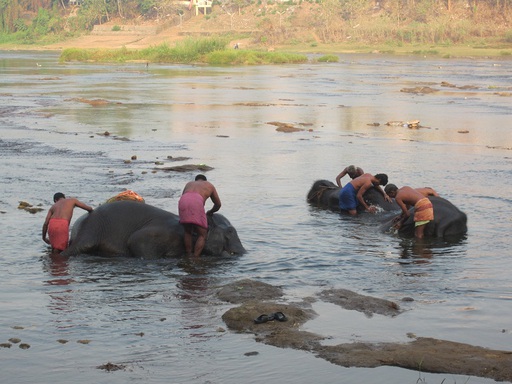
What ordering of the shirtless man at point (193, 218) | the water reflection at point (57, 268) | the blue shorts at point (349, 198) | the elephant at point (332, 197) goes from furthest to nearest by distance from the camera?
the elephant at point (332, 197) < the blue shorts at point (349, 198) < the shirtless man at point (193, 218) < the water reflection at point (57, 268)

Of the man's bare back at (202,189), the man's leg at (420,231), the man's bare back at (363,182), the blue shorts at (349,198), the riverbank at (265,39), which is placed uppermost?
the riverbank at (265,39)

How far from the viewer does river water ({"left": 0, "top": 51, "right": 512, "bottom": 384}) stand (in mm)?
8031

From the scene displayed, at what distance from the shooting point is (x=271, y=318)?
875cm

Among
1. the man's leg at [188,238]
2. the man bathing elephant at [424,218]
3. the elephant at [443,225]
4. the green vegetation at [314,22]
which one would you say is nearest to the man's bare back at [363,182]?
the man bathing elephant at [424,218]

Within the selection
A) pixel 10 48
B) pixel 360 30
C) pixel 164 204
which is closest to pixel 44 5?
pixel 10 48

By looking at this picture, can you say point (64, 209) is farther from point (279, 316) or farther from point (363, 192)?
point (363, 192)

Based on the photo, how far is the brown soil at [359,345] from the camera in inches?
294

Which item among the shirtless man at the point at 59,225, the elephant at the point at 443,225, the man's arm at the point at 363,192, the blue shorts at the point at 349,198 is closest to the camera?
the shirtless man at the point at 59,225

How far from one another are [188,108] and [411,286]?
81.6ft

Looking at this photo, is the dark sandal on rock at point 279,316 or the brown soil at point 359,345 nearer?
the brown soil at point 359,345

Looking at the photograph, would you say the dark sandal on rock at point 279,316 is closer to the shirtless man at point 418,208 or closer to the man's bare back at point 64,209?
the man's bare back at point 64,209

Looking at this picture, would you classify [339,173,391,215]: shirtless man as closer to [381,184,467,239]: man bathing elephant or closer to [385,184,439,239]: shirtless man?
[381,184,467,239]: man bathing elephant

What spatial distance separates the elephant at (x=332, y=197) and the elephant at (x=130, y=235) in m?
4.11

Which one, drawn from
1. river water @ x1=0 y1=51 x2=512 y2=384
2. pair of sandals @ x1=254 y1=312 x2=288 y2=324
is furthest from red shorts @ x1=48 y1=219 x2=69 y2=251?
pair of sandals @ x1=254 y1=312 x2=288 y2=324
